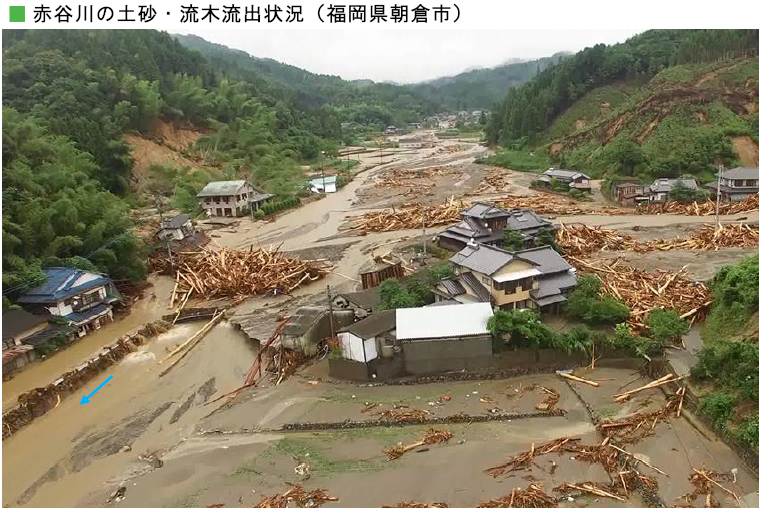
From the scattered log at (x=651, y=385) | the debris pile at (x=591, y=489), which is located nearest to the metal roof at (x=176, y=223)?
the scattered log at (x=651, y=385)

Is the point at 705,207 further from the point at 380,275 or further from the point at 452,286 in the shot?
the point at 452,286

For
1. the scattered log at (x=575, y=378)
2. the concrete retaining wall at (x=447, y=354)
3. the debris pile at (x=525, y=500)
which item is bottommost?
the scattered log at (x=575, y=378)

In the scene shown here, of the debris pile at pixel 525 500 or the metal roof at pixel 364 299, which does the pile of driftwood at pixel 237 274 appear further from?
the debris pile at pixel 525 500

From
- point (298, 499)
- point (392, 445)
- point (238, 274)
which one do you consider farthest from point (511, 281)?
point (238, 274)

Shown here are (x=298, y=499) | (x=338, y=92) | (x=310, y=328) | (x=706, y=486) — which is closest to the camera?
(x=706, y=486)

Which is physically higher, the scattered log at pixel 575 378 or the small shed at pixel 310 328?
the small shed at pixel 310 328

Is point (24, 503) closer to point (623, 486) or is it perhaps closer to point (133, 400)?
point (133, 400)

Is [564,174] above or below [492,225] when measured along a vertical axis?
above

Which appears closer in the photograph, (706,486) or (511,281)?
(706,486)

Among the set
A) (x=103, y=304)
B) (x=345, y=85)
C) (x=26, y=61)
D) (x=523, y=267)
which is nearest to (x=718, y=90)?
(x=523, y=267)
